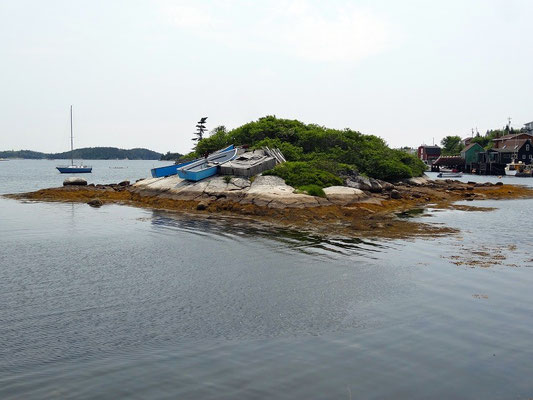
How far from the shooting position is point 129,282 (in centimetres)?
1559

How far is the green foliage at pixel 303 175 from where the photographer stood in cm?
3659

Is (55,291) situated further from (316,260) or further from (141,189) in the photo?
(141,189)

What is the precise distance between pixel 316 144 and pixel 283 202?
18503 millimetres

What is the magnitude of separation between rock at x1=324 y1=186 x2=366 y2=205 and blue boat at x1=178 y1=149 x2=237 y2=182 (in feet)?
32.8

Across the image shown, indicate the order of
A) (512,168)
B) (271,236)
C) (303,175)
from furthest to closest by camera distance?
(512,168)
(303,175)
(271,236)

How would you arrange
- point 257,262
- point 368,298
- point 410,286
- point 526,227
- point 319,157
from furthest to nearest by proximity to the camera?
point 319,157 < point 526,227 < point 257,262 < point 410,286 < point 368,298

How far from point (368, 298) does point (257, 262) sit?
19.2 ft

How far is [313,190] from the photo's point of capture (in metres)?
34.7

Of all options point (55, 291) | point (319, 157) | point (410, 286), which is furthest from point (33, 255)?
point (319, 157)

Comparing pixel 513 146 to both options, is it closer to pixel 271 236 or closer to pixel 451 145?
pixel 451 145

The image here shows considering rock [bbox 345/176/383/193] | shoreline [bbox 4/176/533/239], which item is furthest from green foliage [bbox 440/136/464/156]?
rock [bbox 345/176/383/193]

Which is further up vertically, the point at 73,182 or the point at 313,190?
the point at 73,182

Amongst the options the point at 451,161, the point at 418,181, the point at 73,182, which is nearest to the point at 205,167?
the point at 73,182

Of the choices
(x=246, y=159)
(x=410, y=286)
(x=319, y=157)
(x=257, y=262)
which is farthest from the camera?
(x=319, y=157)
